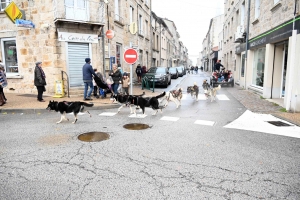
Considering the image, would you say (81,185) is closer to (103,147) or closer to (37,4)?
(103,147)

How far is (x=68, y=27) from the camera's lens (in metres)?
11.2

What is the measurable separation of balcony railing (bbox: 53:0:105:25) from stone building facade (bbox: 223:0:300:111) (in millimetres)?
8429

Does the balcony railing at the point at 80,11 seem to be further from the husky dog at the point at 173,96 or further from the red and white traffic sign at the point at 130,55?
the husky dog at the point at 173,96

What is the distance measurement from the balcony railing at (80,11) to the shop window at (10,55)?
3.61 meters

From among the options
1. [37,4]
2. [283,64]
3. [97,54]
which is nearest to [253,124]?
[283,64]

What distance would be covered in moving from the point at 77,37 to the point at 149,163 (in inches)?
383

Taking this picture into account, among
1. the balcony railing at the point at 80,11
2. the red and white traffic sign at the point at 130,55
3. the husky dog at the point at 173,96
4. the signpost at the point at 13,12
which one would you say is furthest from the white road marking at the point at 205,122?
the signpost at the point at 13,12

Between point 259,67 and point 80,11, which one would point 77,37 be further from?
point 259,67

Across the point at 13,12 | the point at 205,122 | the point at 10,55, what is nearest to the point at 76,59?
the point at 13,12

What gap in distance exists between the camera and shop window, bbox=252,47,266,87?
1230 centimetres

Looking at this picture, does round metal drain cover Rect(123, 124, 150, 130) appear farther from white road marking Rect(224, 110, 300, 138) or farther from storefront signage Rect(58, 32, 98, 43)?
storefront signage Rect(58, 32, 98, 43)

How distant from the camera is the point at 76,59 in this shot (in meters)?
11.9

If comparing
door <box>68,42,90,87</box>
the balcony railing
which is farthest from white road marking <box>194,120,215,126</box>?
the balcony railing

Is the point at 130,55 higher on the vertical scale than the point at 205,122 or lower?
higher
